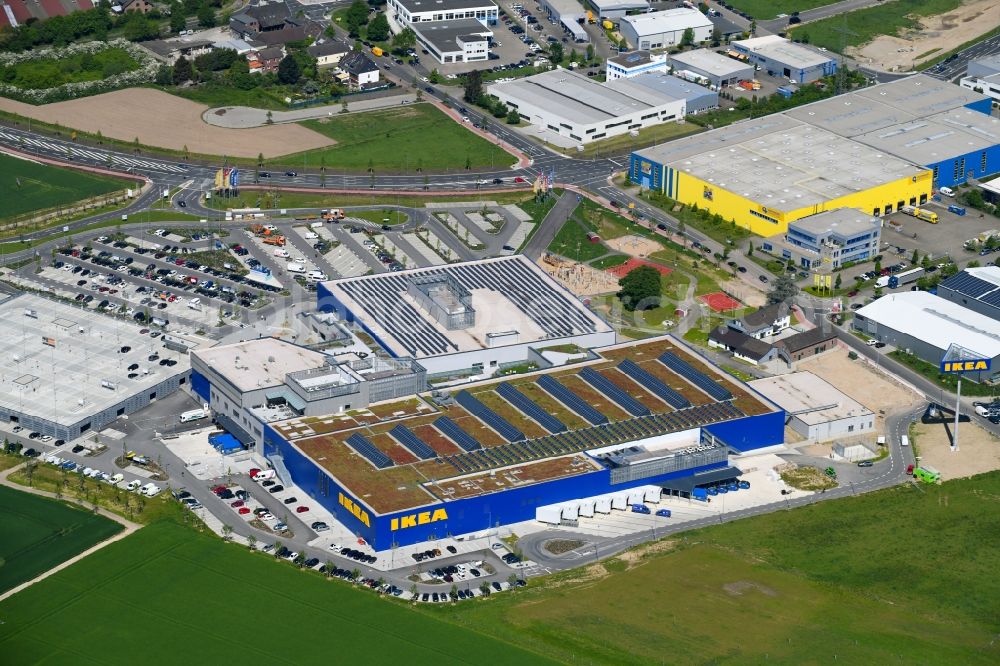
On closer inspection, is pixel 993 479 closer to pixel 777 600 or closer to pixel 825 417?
pixel 825 417

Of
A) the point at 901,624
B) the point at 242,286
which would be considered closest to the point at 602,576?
the point at 901,624

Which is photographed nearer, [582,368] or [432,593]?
[432,593]

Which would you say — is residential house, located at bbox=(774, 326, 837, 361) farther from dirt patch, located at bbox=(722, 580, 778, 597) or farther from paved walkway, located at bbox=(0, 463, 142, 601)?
paved walkway, located at bbox=(0, 463, 142, 601)

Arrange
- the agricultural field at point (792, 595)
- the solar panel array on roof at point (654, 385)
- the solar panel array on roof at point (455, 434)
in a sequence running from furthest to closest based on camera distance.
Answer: the solar panel array on roof at point (654, 385), the solar panel array on roof at point (455, 434), the agricultural field at point (792, 595)

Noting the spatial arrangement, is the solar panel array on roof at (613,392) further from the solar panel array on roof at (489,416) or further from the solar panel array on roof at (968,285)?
the solar panel array on roof at (968,285)

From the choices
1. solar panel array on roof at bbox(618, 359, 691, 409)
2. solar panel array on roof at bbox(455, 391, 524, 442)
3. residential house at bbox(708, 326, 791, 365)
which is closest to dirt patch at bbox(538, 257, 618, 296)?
residential house at bbox(708, 326, 791, 365)

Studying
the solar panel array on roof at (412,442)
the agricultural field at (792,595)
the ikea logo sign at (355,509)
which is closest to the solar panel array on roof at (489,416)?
the solar panel array on roof at (412,442)
